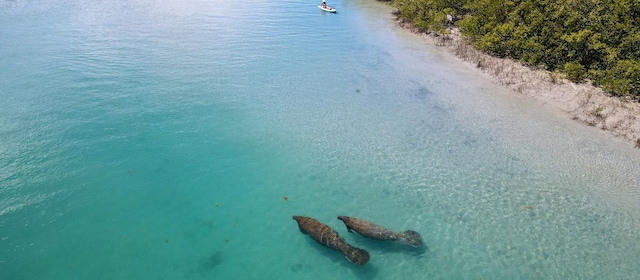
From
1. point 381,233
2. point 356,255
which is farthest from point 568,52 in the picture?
point 356,255

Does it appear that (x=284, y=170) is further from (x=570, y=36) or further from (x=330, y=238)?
(x=570, y=36)

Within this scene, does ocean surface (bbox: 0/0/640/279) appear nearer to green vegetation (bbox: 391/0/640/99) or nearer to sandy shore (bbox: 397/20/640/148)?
sandy shore (bbox: 397/20/640/148)

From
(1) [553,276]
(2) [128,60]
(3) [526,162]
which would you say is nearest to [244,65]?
(2) [128,60]

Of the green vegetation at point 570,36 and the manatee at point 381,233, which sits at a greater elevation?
the green vegetation at point 570,36

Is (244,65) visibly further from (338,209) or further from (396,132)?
(338,209)

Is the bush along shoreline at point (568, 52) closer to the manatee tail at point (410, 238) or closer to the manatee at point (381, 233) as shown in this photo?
the manatee tail at point (410, 238)

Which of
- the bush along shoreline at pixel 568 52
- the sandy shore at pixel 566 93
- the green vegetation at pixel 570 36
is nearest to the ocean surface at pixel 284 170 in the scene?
the sandy shore at pixel 566 93

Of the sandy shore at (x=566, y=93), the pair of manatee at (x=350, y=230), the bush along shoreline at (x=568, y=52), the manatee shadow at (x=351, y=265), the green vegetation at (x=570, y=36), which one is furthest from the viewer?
the green vegetation at (x=570, y=36)
